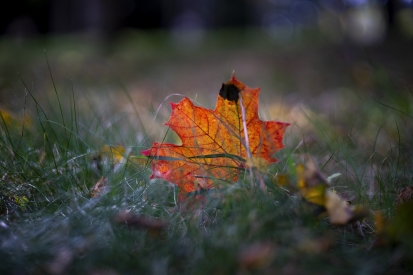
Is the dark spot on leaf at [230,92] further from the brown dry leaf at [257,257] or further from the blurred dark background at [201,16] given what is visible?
the blurred dark background at [201,16]

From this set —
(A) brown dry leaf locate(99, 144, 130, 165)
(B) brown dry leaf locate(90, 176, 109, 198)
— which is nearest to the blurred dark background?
(A) brown dry leaf locate(99, 144, 130, 165)

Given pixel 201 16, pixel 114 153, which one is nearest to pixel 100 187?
pixel 114 153

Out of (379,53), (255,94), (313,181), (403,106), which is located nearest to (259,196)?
(313,181)

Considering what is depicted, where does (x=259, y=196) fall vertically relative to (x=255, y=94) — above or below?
below

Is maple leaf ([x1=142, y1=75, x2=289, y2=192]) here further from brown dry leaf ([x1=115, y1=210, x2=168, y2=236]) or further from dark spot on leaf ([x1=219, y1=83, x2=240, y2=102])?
brown dry leaf ([x1=115, y1=210, x2=168, y2=236])

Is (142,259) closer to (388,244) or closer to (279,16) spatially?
(388,244)
